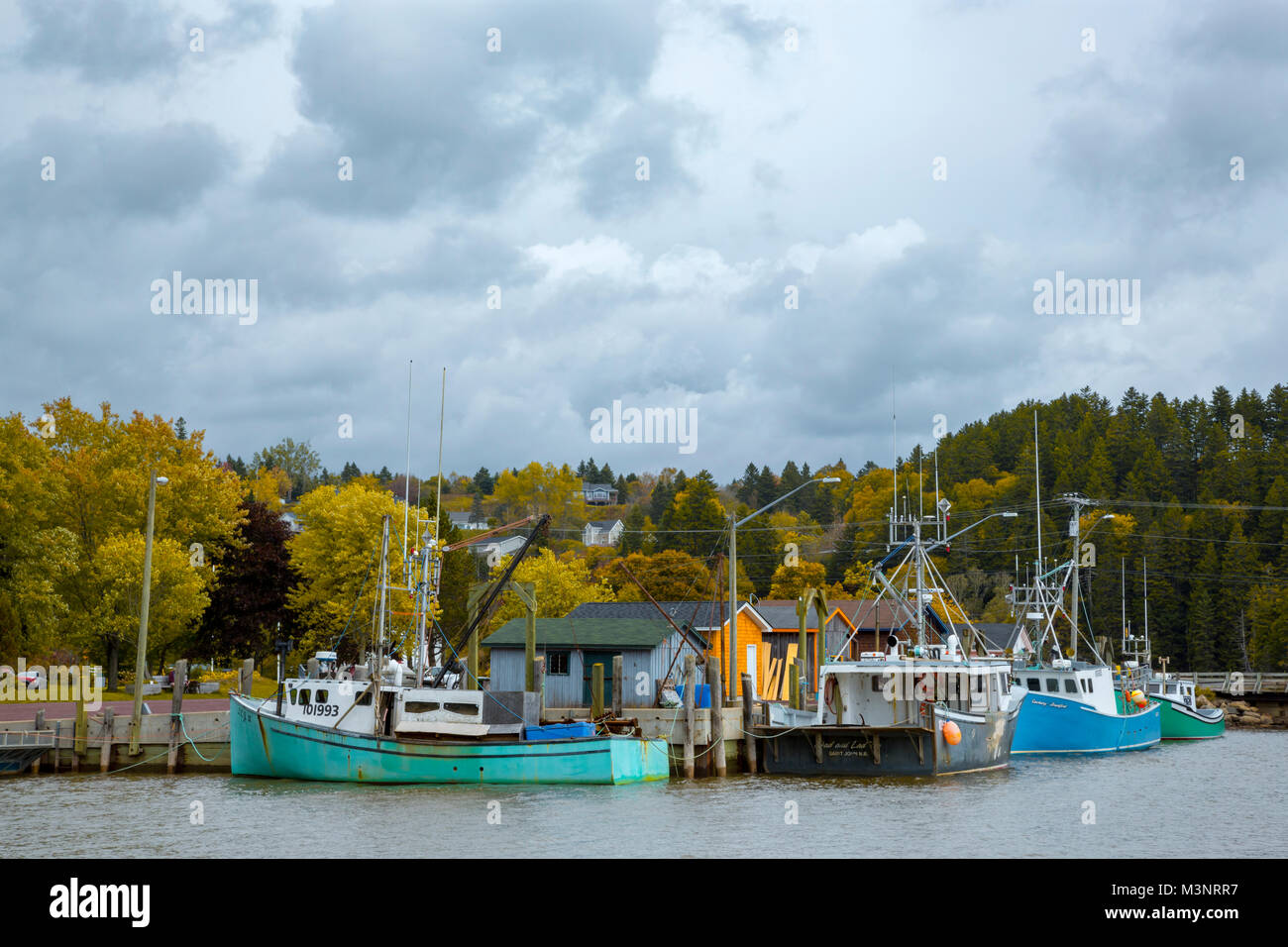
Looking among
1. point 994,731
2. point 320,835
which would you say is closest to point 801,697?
point 994,731

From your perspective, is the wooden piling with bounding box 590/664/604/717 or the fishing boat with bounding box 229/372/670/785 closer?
the fishing boat with bounding box 229/372/670/785

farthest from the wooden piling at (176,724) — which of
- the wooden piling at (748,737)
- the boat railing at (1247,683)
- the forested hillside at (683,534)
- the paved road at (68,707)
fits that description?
the boat railing at (1247,683)

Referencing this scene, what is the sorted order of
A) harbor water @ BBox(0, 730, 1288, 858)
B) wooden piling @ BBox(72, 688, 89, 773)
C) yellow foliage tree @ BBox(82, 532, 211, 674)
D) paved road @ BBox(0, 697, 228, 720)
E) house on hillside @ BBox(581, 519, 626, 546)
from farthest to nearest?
house on hillside @ BBox(581, 519, 626, 546) < yellow foliage tree @ BBox(82, 532, 211, 674) < paved road @ BBox(0, 697, 228, 720) < wooden piling @ BBox(72, 688, 89, 773) < harbor water @ BBox(0, 730, 1288, 858)

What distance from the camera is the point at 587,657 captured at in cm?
4694

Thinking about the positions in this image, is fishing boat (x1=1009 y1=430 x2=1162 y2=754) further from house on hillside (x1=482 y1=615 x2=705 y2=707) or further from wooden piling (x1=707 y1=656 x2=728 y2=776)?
wooden piling (x1=707 y1=656 x2=728 y2=776)

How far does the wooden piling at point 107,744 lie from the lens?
33250 millimetres

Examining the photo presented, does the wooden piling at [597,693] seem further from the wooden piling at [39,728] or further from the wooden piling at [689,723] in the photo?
the wooden piling at [39,728]

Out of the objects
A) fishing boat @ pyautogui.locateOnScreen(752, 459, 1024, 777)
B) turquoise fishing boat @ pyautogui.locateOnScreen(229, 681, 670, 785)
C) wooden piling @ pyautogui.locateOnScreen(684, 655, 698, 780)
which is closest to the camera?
turquoise fishing boat @ pyautogui.locateOnScreen(229, 681, 670, 785)

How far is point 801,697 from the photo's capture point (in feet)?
131

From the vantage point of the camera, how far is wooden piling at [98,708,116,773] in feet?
109

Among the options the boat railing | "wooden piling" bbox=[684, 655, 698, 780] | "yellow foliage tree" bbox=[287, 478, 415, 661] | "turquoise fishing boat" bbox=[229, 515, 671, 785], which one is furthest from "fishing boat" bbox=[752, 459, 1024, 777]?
the boat railing

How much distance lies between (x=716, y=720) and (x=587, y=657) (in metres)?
13.6

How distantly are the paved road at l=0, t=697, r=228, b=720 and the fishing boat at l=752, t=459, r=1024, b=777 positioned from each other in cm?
1930
